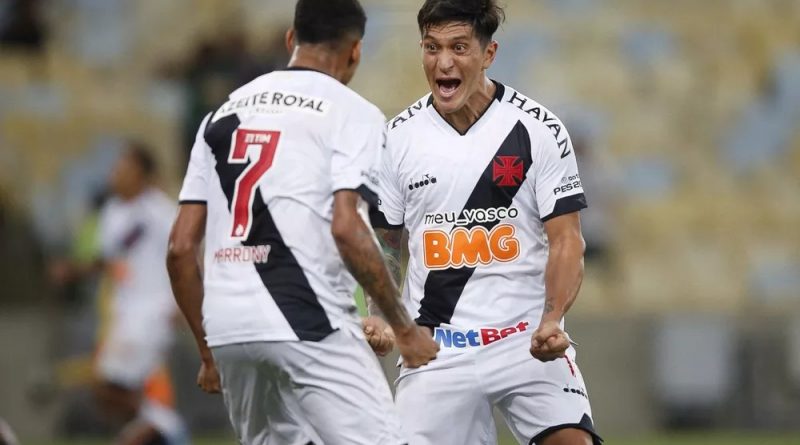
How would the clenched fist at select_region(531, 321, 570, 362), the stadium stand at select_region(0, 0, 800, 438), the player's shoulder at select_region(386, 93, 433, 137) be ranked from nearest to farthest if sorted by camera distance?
the clenched fist at select_region(531, 321, 570, 362) < the player's shoulder at select_region(386, 93, 433, 137) < the stadium stand at select_region(0, 0, 800, 438)

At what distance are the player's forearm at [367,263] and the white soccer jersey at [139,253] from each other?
6793 mm

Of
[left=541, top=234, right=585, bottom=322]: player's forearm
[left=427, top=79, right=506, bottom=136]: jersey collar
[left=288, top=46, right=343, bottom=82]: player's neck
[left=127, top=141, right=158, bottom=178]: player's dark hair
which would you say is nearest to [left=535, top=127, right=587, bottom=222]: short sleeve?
[left=541, top=234, right=585, bottom=322]: player's forearm

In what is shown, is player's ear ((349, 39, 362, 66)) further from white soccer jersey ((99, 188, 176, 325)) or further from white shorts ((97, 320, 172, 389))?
white shorts ((97, 320, 172, 389))

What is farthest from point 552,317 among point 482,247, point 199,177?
point 199,177

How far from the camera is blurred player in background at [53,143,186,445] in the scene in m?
12.5

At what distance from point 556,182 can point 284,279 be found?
1445mm

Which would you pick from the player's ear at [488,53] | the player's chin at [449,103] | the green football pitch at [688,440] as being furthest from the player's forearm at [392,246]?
the green football pitch at [688,440]

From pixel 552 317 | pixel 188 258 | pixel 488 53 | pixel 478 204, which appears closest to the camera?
pixel 188 258

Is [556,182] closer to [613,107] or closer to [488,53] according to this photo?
[488,53]

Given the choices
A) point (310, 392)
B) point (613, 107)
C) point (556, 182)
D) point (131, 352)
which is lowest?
point (131, 352)

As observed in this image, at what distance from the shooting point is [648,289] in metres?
16.5

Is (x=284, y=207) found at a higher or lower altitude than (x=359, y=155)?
lower

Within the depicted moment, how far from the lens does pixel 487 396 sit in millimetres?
6770

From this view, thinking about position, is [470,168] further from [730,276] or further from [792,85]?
[792,85]
